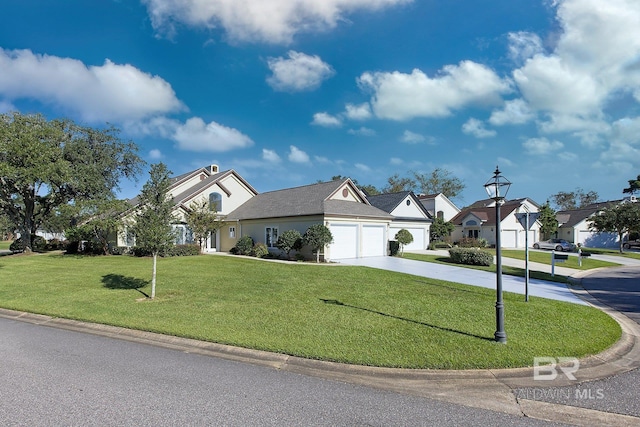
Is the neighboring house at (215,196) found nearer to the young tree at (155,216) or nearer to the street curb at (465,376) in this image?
the young tree at (155,216)

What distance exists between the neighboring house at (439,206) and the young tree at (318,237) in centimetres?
2422

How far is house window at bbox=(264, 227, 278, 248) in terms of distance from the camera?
2450 cm

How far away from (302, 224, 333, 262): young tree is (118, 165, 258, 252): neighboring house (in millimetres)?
9555

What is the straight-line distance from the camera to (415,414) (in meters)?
3.99

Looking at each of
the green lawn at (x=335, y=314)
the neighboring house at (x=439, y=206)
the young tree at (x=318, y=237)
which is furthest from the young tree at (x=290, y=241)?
the neighboring house at (x=439, y=206)

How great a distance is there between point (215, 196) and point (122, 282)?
53.6 ft

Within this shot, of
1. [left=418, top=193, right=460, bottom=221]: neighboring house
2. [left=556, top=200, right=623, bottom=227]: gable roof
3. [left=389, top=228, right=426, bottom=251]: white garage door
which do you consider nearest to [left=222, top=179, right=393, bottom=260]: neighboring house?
[left=389, top=228, right=426, bottom=251]: white garage door

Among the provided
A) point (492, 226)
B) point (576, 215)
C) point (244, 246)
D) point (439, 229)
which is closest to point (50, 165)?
point (244, 246)

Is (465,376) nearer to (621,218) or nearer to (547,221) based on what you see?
(621,218)

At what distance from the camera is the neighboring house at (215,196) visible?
87.2 ft

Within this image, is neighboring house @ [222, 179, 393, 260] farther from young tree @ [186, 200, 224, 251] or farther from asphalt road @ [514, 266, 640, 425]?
asphalt road @ [514, 266, 640, 425]

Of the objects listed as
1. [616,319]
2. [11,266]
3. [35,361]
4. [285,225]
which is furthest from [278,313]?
[11,266]

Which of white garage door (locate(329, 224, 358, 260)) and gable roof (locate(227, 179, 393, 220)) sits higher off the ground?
Answer: gable roof (locate(227, 179, 393, 220))

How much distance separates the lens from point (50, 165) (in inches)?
898
